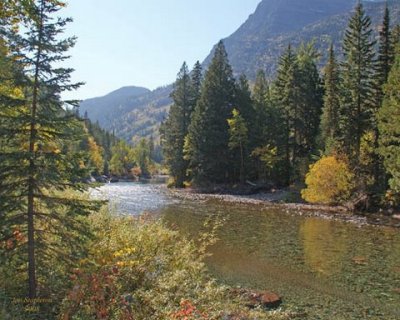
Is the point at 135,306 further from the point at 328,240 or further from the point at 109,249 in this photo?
the point at 328,240

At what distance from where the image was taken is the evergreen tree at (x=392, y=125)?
32562mm

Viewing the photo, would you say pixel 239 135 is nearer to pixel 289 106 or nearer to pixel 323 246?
pixel 289 106

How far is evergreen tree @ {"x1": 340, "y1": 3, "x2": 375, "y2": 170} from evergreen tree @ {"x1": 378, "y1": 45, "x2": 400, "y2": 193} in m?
5.99

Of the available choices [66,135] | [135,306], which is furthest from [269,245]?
[66,135]

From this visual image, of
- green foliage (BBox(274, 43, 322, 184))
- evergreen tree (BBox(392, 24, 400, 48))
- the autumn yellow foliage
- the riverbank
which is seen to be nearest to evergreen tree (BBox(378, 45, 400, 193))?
the riverbank

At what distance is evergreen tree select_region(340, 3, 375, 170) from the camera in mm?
41750

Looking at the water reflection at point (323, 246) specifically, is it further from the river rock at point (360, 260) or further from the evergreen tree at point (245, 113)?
the evergreen tree at point (245, 113)

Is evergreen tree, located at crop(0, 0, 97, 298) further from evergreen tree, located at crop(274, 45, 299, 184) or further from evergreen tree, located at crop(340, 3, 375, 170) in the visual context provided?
evergreen tree, located at crop(274, 45, 299, 184)

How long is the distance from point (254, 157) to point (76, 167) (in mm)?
52539

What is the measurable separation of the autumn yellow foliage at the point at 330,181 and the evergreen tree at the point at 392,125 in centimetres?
393

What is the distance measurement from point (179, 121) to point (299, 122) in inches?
838

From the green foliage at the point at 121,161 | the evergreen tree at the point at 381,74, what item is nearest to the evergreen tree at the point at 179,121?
the evergreen tree at the point at 381,74

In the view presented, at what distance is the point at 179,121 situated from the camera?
226 ft

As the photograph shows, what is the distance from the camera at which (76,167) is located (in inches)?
324
